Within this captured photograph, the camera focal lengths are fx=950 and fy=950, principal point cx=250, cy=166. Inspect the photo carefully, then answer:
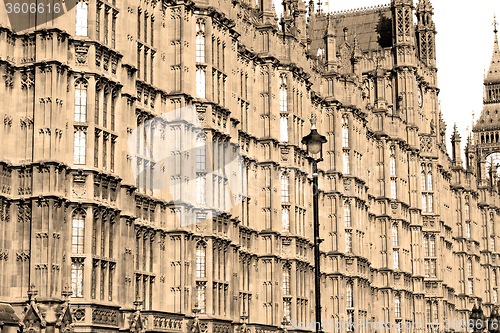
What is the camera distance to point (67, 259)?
38.6m

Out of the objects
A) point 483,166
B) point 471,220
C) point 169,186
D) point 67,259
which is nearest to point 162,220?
point 169,186

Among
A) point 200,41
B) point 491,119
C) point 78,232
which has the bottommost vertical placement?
point 78,232

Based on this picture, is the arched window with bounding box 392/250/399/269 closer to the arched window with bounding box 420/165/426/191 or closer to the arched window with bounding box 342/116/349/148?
the arched window with bounding box 420/165/426/191

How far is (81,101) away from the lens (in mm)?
40406

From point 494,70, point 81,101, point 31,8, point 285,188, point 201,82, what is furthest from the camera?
point 494,70

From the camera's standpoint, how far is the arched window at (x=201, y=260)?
48969mm

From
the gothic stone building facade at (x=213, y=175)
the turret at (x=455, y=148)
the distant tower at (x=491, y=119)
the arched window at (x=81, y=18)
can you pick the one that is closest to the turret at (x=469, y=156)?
the turret at (x=455, y=148)

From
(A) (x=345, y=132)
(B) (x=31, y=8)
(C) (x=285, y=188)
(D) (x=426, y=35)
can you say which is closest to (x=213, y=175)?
(C) (x=285, y=188)

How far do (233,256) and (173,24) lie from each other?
1312 cm

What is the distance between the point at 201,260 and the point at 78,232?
Answer: 10963mm

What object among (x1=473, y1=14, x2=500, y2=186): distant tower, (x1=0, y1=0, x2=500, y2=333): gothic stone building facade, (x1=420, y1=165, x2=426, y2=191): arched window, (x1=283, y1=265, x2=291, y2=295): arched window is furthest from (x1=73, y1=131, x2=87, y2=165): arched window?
(x1=473, y1=14, x2=500, y2=186): distant tower

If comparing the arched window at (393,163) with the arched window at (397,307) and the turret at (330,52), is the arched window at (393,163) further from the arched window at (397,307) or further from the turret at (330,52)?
the turret at (330,52)

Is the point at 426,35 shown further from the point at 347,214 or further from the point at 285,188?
the point at 285,188

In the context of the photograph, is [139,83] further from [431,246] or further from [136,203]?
[431,246]
